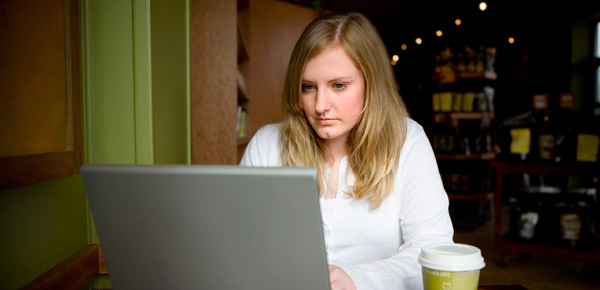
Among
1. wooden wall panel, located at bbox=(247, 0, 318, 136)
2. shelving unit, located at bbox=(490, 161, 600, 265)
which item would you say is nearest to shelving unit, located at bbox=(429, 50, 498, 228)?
shelving unit, located at bbox=(490, 161, 600, 265)

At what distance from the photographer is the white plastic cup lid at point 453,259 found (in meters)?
0.64

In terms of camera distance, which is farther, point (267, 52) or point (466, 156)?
point (466, 156)

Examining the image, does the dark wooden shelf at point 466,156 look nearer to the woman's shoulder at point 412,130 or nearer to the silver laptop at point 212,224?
the woman's shoulder at point 412,130

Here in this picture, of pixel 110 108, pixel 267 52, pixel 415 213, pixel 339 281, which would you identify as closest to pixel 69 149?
pixel 110 108

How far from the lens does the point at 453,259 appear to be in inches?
25.4

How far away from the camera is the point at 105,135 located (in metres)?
1.17

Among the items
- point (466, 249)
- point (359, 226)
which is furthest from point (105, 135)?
point (466, 249)

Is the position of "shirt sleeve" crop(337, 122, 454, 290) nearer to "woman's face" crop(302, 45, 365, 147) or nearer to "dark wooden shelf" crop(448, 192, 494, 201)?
"woman's face" crop(302, 45, 365, 147)

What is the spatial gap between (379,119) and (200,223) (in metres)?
0.78

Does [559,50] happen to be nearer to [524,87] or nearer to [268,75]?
[524,87]

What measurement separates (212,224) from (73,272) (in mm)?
427

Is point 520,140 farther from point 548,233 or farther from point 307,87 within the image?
point 307,87

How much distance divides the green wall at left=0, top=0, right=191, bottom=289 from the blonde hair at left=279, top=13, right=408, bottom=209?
0.39 meters

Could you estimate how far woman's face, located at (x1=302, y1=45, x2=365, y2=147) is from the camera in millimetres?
1150
